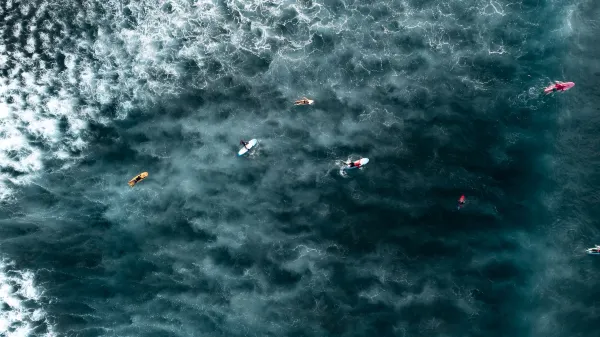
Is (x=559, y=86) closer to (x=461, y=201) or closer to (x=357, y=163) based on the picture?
(x=461, y=201)

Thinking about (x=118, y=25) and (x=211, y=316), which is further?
(x=118, y=25)

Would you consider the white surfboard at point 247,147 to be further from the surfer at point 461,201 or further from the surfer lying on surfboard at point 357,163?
the surfer at point 461,201

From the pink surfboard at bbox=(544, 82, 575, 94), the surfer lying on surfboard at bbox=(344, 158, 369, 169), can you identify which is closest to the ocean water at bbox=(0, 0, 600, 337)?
the pink surfboard at bbox=(544, 82, 575, 94)

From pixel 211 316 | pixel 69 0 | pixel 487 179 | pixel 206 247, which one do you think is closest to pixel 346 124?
pixel 487 179

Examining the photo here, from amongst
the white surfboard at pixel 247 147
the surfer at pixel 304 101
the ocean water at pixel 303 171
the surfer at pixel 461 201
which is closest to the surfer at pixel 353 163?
the ocean water at pixel 303 171

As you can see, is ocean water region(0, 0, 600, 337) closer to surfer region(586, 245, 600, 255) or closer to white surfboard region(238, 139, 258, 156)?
surfer region(586, 245, 600, 255)

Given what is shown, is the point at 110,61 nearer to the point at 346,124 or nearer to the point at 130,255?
the point at 130,255

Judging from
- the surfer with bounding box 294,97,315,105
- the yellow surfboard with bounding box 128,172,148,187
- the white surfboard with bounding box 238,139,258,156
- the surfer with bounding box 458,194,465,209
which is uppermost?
the surfer with bounding box 294,97,315,105

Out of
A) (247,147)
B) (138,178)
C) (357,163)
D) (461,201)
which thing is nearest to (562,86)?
(461,201)
